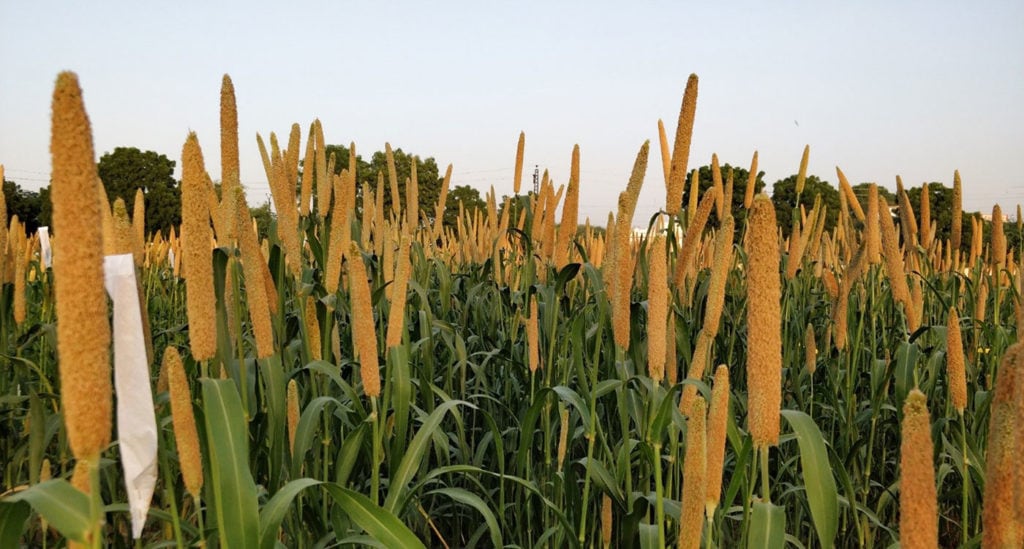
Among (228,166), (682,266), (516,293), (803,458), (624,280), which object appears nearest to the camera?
(803,458)

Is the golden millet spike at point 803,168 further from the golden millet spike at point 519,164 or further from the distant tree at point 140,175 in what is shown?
the distant tree at point 140,175

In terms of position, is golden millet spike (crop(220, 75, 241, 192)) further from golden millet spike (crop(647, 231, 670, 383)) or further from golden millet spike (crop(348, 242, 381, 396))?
golden millet spike (crop(647, 231, 670, 383))

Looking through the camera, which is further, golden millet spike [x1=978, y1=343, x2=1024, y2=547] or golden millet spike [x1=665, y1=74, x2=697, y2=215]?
golden millet spike [x1=665, y1=74, x2=697, y2=215]

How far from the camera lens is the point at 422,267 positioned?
13.9ft

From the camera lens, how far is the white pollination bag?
122cm

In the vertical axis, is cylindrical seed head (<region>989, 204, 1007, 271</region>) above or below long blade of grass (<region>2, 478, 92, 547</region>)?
above

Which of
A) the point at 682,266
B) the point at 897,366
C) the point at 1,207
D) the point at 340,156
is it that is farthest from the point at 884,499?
the point at 340,156

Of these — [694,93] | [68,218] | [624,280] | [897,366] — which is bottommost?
[897,366]

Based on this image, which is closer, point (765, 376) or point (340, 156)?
point (765, 376)

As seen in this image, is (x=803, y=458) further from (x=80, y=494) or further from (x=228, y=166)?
(x=228, y=166)

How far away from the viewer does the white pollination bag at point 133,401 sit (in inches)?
47.9

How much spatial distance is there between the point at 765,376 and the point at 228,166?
4.29 ft

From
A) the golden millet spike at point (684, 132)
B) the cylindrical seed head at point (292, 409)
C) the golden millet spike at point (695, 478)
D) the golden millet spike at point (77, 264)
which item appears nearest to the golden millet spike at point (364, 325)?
the cylindrical seed head at point (292, 409)

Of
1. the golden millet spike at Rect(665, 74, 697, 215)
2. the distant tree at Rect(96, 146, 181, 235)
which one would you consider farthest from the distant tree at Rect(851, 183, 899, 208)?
the distant tree at Rect(96, 146, 181, 235)
